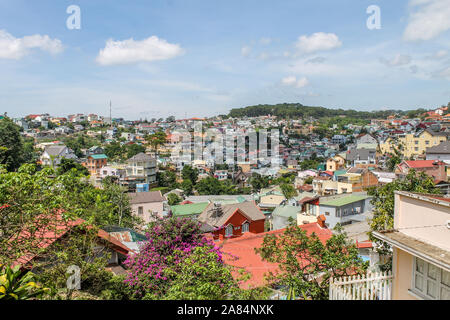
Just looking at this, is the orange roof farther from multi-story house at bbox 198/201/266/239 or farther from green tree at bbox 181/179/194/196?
green tree at bbox 181/179/194/196

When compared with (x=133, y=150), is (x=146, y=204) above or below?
below

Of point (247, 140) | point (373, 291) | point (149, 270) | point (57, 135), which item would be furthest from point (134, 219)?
point (57, 135)

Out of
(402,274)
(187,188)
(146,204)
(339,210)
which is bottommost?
(187,188)

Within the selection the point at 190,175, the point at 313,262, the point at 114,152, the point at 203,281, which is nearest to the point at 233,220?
the point at 313,262

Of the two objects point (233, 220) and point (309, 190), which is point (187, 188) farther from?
point (233, 220)

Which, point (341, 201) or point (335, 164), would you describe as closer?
point (341, 201)

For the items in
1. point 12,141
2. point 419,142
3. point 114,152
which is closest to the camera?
point 12,141

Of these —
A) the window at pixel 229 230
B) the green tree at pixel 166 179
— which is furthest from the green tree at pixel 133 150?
the window at pixel 229 230

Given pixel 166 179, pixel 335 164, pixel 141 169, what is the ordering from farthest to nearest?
pixel 166 179 < pixel 335 164 < pixel 141 169
